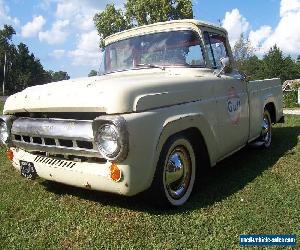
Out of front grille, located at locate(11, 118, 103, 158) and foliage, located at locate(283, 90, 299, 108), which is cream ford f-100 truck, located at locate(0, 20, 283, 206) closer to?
front grille, located at locate(11, 118, 103, 158)

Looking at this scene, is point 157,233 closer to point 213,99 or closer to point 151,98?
point 151,98

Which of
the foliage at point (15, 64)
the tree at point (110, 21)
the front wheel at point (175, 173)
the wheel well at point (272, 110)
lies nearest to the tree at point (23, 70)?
the foliage at point (15, 64)

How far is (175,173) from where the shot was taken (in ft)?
12.9

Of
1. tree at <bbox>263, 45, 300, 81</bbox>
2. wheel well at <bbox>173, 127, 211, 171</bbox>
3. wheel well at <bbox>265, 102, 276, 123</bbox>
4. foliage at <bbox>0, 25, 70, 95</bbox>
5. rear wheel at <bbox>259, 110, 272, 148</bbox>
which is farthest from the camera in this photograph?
foliage at <bbox>0, 25, 70, 95</bbox>

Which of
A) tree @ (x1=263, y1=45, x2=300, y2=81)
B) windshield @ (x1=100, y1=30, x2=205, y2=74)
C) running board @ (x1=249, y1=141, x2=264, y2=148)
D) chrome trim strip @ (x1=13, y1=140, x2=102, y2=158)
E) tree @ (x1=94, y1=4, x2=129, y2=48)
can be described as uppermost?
tree @ (x1=94, y1=4, x2=129, y2=48)

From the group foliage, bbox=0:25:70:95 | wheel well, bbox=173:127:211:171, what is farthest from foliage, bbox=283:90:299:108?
foliage, bbox=0:25:70:95

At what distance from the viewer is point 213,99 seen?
4.45m

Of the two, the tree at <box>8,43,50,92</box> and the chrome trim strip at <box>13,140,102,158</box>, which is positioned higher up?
the tree at <box>8,43,50,92</box>

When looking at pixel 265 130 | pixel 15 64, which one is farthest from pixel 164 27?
pixel 15 64

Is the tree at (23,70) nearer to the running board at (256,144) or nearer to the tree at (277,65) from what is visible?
the tree at (277,65)

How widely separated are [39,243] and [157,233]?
0.98 meters

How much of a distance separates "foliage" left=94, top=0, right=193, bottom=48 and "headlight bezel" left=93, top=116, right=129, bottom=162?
3913 centimetres

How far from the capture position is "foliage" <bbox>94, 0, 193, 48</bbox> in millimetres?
41906

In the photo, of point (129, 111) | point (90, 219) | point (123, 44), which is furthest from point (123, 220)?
point (123, 44)
